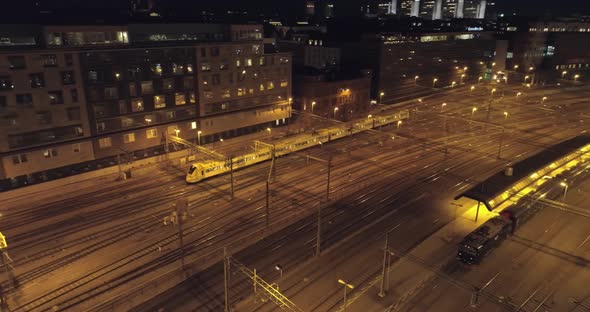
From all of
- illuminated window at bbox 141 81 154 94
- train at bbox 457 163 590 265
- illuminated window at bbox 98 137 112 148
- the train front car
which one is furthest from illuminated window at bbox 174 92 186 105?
train at bbox 457 163 590 265

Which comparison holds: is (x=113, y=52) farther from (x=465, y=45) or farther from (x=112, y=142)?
(x=465, y=45)

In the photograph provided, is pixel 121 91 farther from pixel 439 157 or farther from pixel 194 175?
pixel 439 157

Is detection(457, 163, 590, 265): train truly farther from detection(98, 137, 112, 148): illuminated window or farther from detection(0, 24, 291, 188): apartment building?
detection(98, 137, 112, 148): illuminated window

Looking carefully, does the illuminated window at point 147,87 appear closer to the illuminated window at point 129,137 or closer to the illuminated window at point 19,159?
the illuminated window at point 129,137

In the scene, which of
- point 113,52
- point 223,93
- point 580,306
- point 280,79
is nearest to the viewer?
point 580,306

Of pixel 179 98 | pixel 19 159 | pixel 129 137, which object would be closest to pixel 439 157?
pixel 179 98

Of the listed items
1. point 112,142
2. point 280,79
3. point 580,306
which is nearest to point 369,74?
point 280,79
